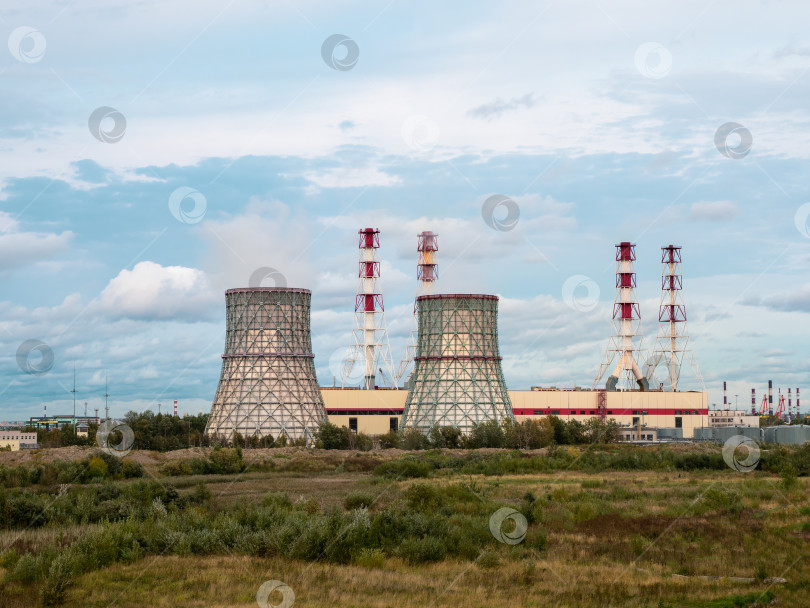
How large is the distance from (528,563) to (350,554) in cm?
417

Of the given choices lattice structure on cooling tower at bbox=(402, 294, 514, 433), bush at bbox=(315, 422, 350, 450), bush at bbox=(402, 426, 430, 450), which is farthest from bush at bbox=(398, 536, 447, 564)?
lattice structure on cooling tower at bbox=(402, 294, 514, 433)

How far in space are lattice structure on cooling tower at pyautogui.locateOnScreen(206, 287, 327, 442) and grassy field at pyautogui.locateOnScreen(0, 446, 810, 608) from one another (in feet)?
130

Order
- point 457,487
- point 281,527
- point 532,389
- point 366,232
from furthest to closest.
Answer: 1. point 532,389
2. point 366,232
3. point 457,487
4. point 281,527

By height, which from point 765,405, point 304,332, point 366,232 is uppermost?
point 366,232

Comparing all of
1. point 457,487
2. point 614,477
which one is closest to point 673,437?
point 614,477

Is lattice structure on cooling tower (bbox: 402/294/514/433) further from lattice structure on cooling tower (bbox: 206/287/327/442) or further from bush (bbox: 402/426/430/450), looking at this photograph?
lattice structure on cooling tower (bbox: 206/287/327/442)

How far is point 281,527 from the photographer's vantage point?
78.5 feet

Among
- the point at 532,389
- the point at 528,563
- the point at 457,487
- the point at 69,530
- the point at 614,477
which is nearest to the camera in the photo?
the point at 528,563

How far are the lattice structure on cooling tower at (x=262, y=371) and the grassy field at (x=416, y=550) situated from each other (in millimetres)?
39767

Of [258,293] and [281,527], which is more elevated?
[258,293]

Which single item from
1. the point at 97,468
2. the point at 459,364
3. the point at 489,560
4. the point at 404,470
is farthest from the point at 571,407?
the point at 489,560

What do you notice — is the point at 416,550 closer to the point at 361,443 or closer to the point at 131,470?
the point at 131,470

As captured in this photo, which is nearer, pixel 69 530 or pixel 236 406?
pixel 69 530

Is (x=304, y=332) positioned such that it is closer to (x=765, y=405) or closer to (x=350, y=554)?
(x=350, y=554)
